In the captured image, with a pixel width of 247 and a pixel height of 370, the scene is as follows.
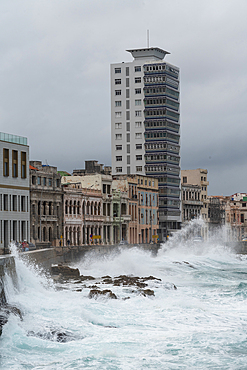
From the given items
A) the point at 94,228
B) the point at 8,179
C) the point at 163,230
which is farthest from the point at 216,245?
the point at 8,179

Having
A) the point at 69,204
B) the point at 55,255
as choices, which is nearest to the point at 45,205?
the point at 69,204

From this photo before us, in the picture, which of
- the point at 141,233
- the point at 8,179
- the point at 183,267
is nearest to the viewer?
the point at 8,179

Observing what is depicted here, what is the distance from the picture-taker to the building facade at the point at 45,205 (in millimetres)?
89000

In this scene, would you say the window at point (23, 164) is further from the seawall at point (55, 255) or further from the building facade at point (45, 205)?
the seawall at point (55, 255)

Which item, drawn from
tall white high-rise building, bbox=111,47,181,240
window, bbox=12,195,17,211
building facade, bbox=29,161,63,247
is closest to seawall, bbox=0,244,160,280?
building facade, bbox=29,161,63,247

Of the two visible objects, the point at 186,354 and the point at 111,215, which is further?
the point at 111,215

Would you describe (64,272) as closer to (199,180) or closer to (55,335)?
(55,335)

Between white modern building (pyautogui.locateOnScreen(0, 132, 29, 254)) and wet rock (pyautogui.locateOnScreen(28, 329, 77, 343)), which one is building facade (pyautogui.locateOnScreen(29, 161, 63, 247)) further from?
wet rock (pyautogui.locateOnScreen(28, 329, 77, 343))

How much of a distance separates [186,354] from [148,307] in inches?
455

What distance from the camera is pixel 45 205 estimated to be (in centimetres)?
9250

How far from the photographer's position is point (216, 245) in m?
139

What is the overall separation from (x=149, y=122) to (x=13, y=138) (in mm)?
61769

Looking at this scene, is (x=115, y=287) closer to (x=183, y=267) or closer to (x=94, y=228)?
(x=183, y=267)

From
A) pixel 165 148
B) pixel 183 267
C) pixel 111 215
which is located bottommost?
pixel 183 267
